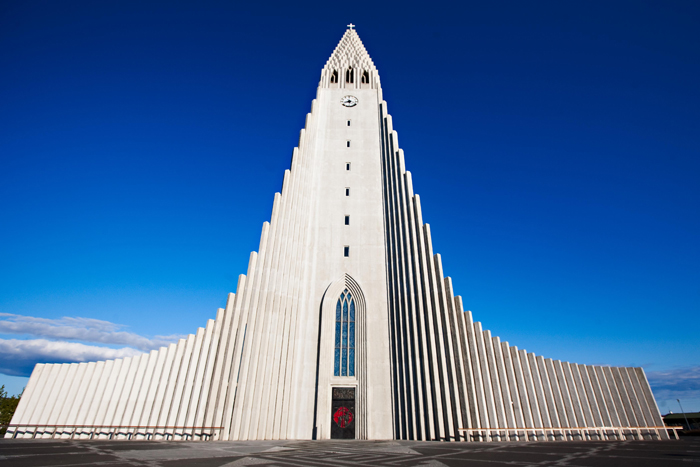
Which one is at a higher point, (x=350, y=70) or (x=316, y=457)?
(x=350, y=70)

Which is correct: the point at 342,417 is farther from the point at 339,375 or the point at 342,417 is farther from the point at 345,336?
the point at 345,336

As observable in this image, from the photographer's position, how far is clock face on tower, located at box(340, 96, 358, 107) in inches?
1113

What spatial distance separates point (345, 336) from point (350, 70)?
24040 mm

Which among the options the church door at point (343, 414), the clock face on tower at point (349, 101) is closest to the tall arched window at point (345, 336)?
the church door at point (343, 414)

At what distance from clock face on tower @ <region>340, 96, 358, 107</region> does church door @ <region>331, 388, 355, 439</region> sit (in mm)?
21904

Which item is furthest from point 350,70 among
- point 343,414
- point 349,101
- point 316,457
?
point 316,457

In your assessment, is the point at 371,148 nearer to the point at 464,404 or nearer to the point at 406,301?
the point at 406,301

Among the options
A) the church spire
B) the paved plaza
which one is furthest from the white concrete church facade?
the church spire

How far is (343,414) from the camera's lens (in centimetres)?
1811

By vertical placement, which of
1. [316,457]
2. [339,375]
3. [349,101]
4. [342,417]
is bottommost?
[316,457]

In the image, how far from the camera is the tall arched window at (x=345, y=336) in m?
19.2

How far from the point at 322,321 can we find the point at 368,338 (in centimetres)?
291

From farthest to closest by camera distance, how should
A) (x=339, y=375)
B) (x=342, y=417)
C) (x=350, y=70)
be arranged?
(x=350, y=70), (x=339, y=375), (x=342, y=417)

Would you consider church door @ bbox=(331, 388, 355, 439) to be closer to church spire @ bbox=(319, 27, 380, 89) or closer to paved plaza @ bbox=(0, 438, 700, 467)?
paved plaza @ bbox=(0, 438, 700, 467)
